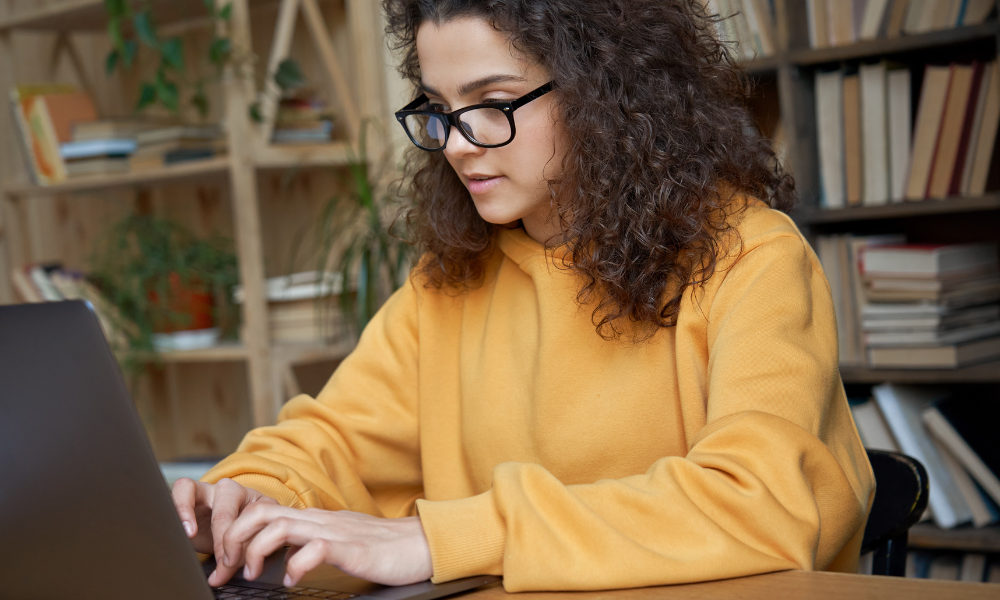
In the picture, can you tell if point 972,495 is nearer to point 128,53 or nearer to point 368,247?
point 368,247

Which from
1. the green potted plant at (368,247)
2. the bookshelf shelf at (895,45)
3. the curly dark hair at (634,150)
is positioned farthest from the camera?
the green potted plant at (368,247)

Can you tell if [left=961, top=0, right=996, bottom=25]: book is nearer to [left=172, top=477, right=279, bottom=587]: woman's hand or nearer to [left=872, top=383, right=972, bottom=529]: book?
[left=872, top=383, right=972, bottom=529]: book

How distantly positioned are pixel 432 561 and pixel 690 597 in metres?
0.20

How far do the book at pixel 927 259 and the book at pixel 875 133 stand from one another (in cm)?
12

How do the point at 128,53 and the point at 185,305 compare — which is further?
the point at 185,305

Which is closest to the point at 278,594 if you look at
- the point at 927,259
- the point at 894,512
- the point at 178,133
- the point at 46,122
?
the point at 894,512

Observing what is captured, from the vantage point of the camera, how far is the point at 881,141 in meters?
1.98

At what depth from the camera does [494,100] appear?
1.04 meters

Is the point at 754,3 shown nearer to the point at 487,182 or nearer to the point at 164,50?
the point at 487,182

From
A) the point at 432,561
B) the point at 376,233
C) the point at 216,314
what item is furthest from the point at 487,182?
the point at 216,314

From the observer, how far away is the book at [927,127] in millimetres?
1913

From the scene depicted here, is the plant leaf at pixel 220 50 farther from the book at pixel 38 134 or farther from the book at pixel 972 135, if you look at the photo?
the book at pixel 972 135

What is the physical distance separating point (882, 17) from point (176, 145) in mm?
1770

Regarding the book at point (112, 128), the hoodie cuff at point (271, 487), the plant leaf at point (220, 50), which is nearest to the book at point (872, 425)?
the hoodie cuff at point (271, 487)
